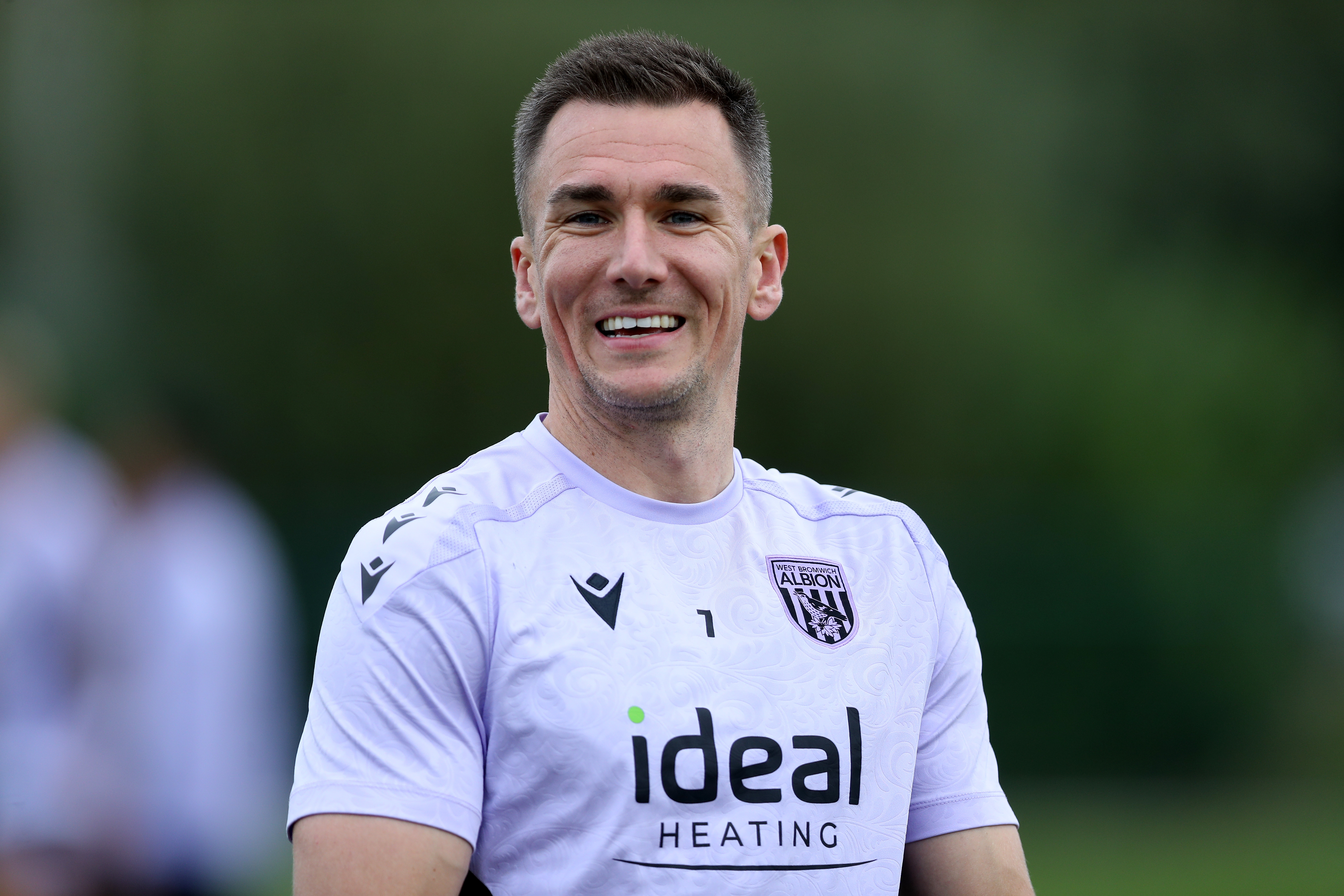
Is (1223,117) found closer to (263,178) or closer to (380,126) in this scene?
(380,126)

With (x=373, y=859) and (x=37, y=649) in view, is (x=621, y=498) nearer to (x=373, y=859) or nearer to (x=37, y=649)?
(x=373, y=859)

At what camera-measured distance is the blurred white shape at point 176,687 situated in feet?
18.2

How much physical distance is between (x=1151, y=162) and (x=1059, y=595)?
850 cm

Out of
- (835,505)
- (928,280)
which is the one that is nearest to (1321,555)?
(928,280)

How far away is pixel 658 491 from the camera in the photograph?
Result: 111 inches

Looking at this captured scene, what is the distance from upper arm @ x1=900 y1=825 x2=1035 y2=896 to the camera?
2756 millimetres

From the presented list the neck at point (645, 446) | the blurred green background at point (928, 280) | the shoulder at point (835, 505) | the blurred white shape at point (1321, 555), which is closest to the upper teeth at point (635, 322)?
the neck at point (645, 446)

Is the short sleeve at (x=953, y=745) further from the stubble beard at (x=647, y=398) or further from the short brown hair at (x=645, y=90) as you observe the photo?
the short brown hair at (x=645, y=90)

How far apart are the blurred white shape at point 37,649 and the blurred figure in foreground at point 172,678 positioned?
9cm

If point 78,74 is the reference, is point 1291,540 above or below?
below

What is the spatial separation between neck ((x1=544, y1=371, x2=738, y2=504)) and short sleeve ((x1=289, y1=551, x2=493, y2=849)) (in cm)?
42

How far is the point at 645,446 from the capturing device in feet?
9.26

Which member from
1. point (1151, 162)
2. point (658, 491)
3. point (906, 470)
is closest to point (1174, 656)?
point (906, 470)

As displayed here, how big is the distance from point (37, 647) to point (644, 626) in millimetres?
3618
